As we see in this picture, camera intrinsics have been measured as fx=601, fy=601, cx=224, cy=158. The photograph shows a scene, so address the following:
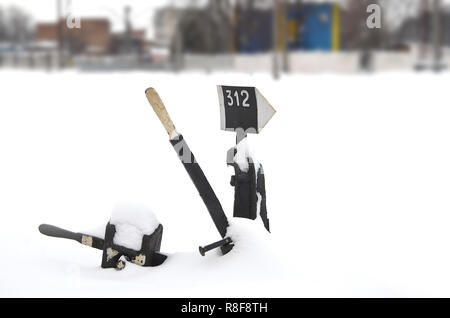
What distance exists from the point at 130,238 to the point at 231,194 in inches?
101

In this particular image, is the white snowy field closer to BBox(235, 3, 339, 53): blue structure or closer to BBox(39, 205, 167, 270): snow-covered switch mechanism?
BBox(39, 205, 167, 270): snow-covered switch mechanism

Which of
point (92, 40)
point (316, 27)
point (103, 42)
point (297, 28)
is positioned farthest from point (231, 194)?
point (92, 40)

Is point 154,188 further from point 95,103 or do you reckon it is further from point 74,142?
point 95,103

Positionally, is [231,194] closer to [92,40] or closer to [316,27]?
[316,27]

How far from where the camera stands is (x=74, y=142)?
8.01 metres

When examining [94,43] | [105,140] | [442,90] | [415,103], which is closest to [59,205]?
[105,140]

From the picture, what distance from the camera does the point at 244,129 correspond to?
288cm

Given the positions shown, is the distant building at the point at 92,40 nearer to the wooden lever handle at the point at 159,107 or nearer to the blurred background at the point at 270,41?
the blurred background at the point at 270,41

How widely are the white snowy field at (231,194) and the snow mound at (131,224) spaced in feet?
0.46

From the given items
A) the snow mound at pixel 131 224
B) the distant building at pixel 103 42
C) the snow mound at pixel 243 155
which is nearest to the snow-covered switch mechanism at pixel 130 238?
the snow mound at pixel 131 224

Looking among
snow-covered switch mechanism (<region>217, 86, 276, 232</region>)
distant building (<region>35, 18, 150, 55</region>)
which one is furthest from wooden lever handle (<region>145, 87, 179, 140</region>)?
distant building (<region>35, 18, 150, 55</region>)

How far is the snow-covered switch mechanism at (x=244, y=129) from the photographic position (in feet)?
9.24

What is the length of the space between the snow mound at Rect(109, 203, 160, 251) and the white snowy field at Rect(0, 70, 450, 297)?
0.46ft

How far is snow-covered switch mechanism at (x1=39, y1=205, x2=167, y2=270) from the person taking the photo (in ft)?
9.16
